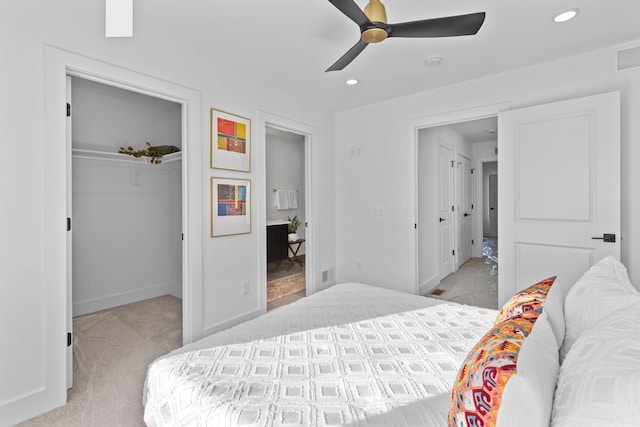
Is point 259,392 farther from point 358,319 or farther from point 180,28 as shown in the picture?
point 180,28

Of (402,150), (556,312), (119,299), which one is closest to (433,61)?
(402,150)

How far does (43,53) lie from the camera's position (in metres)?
1.89

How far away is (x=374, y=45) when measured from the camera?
2533 mm

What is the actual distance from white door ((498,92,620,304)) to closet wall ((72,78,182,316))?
12.6 feet

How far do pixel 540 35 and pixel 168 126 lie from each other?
13.7ft

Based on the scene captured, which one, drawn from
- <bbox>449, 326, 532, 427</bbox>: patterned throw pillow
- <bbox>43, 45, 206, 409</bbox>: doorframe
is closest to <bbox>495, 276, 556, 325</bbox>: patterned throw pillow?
<bbox>449, 326, 532, 427</bbox>: patterned throw pillow

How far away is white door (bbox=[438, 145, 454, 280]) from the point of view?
474 cm

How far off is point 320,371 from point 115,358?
2164mm

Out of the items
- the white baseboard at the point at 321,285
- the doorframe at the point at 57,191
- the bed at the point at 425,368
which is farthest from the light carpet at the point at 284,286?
the bed at the point at 425,368

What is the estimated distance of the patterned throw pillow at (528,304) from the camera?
1.08m

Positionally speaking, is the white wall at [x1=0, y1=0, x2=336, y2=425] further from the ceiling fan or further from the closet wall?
the ceiling fan

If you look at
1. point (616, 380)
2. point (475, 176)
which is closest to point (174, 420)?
point (616, 380)

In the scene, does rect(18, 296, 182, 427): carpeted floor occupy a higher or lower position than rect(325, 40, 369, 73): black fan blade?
lower

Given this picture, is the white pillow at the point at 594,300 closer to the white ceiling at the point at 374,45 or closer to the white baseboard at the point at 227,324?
the white ceiling at the point at 374,45
